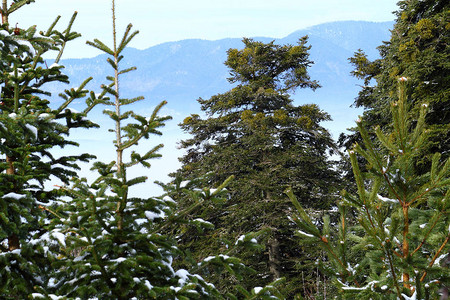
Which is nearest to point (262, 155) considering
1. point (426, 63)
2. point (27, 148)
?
point (426, 63)

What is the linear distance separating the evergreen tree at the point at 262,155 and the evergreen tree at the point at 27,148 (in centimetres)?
858

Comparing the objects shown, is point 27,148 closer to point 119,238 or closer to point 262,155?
point 119,238

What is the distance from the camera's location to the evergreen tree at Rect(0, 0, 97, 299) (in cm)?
445

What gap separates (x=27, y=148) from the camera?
15.8ft

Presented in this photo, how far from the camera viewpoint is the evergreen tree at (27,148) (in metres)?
4.45

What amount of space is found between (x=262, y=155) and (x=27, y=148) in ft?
44.9

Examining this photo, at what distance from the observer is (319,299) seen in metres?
4.44

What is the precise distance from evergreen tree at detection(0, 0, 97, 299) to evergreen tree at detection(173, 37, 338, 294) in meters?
8.58

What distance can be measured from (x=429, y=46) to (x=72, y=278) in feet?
37.8

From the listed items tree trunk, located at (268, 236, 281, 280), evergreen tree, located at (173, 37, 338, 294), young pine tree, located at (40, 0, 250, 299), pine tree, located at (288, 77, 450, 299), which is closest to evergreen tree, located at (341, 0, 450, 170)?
evergreen tree, located at (173, 37, 338, 294)

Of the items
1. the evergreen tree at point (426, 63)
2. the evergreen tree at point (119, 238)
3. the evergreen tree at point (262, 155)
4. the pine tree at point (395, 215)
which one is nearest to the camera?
the pine tree at point (395, 215)

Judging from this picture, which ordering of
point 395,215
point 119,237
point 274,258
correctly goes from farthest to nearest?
point 274,258 → point 119,237 → point 395,215

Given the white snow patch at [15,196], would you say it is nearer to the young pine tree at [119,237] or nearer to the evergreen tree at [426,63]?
the young pine tree at [119,237]

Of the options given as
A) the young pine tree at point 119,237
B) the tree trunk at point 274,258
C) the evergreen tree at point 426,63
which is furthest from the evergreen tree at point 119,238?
the tree trunk at point 274,258
